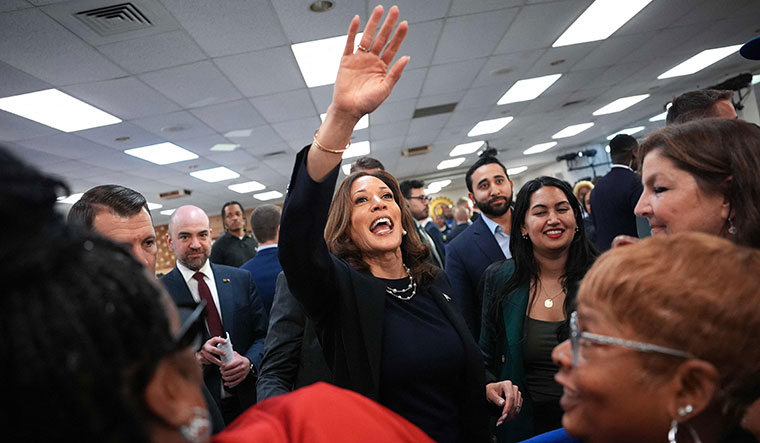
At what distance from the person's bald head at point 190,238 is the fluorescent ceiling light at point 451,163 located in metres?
9.50

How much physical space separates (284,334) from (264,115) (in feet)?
15.7

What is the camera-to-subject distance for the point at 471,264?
106 inches

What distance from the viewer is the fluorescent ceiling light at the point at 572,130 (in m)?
10.3

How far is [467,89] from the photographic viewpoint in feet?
20.6

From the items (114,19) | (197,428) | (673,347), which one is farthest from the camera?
(114,19)

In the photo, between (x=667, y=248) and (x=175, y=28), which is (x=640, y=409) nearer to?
(x=667, y=248)

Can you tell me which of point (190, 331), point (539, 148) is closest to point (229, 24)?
point (190, 331)

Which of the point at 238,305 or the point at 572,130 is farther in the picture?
the point at 572,130

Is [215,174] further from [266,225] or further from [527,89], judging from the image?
[527,89]

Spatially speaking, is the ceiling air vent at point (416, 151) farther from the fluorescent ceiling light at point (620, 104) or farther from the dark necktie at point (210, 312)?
the dark necktie at point (210, 312)

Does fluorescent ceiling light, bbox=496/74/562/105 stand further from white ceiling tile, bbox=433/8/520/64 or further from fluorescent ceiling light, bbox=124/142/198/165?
fluorescent ceiling light, bbox=124/142/198/165

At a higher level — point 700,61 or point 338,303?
point 700,61

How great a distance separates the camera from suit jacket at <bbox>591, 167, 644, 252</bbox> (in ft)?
9.49

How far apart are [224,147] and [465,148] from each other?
582 centimetres
